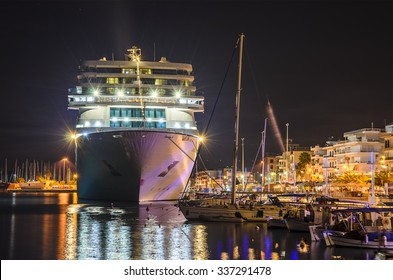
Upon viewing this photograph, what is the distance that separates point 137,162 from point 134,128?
10.4 ft

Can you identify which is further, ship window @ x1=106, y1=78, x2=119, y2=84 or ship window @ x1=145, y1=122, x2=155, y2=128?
ship window @ x1=106, y1=78, x2=119, y2=84

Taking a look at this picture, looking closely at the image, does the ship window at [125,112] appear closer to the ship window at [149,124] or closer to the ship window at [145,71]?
the ship window at [149,124]

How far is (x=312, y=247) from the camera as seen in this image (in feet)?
87.4

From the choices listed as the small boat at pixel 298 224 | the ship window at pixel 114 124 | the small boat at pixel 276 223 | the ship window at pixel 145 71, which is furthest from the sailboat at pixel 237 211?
the ship window at pixel 145 71

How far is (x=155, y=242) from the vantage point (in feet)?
96.3

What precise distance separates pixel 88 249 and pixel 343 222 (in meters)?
11.0

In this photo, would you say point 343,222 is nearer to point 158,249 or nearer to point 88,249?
point 158,249

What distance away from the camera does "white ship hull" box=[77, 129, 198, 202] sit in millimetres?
49594

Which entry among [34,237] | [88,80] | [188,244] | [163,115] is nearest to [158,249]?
[188,244]

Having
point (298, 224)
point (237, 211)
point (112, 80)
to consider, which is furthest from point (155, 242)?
point (112, 80)

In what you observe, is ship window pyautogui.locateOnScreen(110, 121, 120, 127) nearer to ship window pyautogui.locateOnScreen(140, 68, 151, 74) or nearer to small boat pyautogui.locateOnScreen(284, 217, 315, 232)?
ship window pyautogui.locateOnScreen(140, 68, 151, 74)

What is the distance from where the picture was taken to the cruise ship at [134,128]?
50094mm

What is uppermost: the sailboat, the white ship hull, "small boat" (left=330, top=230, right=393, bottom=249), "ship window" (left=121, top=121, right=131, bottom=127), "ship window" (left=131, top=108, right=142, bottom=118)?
"ship window" (left=131, top=108, right=142, bottom=118)

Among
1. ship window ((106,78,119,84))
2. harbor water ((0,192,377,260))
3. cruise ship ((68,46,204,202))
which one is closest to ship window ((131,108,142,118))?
cruise ship ((68,46,204,202))
